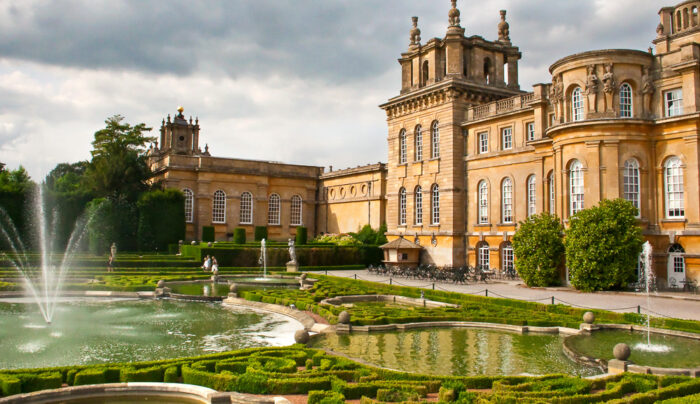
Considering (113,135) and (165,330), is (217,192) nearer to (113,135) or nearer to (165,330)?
(113,135)

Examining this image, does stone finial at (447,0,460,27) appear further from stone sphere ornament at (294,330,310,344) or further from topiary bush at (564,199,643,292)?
stone sphere ornament at (294,330,310,344)

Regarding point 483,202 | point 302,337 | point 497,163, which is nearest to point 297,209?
point 483,202

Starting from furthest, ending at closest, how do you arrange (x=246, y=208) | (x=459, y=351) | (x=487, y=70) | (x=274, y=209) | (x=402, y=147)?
(x=274, y=209)
(x=246, y=208)
(x=402, y=147)
(x=487, y=70)
(x=459, y=351)

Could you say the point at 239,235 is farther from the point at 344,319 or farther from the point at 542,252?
the point at 344,319

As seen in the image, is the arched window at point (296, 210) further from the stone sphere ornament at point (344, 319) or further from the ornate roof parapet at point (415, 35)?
the stone sphere ornament at point (344, 319)

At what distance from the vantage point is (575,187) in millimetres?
26047

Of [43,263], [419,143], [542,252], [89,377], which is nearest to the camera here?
[89,377]

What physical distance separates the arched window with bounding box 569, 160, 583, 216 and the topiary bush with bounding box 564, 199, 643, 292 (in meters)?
2.09

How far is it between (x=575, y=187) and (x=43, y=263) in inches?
917

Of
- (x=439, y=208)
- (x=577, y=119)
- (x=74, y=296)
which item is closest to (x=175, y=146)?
(x=439, y=208)

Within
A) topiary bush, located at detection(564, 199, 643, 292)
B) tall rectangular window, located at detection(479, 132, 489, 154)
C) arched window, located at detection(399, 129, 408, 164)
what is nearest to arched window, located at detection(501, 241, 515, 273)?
tall rectangular window, located at detection(479, 132, 489, 154)

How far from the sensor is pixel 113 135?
153 feet

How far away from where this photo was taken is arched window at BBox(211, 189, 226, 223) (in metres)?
49.9

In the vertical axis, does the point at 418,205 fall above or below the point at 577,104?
below
